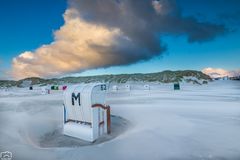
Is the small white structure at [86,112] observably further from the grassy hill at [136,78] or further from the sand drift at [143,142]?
the grassy hill at [136,78]

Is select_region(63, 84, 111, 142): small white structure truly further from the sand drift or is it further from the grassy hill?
the grassy hill

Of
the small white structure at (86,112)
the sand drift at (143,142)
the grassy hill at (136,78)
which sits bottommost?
the sand drift at (143,142)

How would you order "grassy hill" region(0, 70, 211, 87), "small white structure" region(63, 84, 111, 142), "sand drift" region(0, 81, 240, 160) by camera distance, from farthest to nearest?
"grassy hill" region(0, 70, 211, 87) < "small white structure" region(63, 84, 111, 142) < "sand drift" region(0, 81, 240, 160)

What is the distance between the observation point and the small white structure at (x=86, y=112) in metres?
7.54

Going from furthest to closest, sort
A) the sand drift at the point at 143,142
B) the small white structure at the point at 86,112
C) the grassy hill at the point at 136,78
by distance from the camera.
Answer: the grassy hill at the point at 136,78
the small white structure at the point at 86,112
the sand drift at the point at 143,142

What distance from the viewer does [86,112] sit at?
7.74 metres

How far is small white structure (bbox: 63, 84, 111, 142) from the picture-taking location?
297 inches

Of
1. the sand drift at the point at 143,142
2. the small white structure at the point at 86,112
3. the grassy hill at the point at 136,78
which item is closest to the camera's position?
the sand drift at the point at 143,142

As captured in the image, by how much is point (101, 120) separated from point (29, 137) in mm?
2794

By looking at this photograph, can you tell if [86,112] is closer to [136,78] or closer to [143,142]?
[143,142]

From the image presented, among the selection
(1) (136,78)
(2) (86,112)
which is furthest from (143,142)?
(1) (136,78)

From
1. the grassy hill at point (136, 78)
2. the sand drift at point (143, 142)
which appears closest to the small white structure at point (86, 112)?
the sand drift at point (143, 142)

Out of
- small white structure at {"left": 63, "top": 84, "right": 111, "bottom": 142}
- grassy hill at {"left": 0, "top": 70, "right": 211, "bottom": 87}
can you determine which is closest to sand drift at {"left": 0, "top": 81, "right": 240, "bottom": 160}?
small white structure at {"left": 63, "top": 84, "right": 111, "bottom": 142}

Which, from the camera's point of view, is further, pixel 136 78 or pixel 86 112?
pixel 136 78
